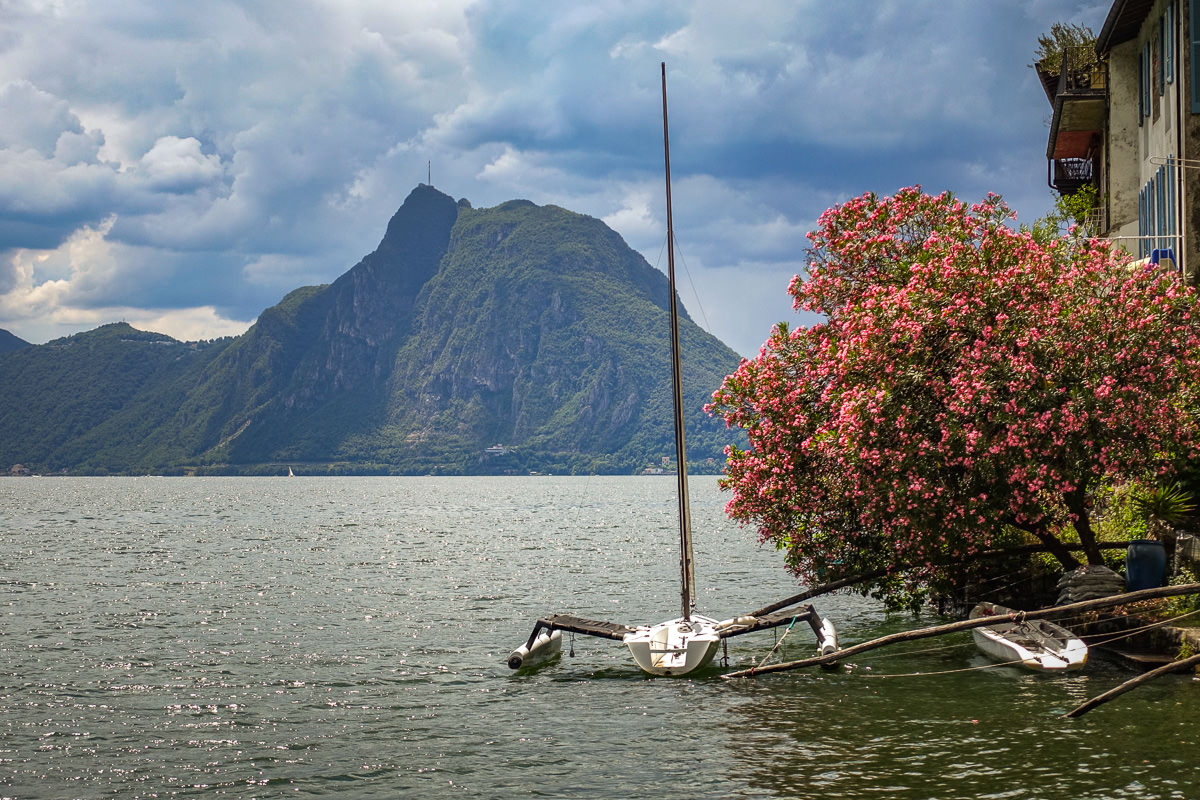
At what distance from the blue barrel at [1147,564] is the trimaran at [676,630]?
6541 mm

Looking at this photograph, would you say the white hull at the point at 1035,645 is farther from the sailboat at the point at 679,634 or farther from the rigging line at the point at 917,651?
the sailboat at the point at 679,634

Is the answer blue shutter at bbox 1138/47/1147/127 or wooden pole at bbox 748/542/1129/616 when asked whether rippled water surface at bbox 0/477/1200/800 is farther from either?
blue shutter at bbox 1138/47/1147/127

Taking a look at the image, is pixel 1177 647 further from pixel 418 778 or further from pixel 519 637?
pixel 519 637

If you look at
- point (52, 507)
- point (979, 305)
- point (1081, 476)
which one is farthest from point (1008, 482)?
point (52, 507)

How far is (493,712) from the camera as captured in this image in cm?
2269

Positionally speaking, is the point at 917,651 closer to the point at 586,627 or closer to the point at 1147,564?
the point at 1147,564

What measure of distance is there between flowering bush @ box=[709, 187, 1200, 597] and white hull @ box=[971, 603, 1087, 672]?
1900 mm

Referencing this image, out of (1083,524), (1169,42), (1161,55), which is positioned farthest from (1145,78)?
(1083,524)

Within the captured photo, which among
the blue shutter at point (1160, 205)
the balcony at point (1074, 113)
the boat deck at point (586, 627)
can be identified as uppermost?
the balcony at point (1074, 113)

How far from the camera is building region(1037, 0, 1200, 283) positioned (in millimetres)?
27641

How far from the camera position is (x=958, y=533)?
24703 mm

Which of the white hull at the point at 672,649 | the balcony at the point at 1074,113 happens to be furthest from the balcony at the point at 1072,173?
the white hull at the point at 672,649

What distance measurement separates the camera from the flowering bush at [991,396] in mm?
23297

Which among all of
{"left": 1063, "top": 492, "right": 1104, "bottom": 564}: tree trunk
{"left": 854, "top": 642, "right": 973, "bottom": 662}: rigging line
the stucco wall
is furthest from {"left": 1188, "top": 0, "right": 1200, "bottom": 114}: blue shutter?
{"left": 854, "top": 642, "right": 973, "bottom": 662}: rigging line
